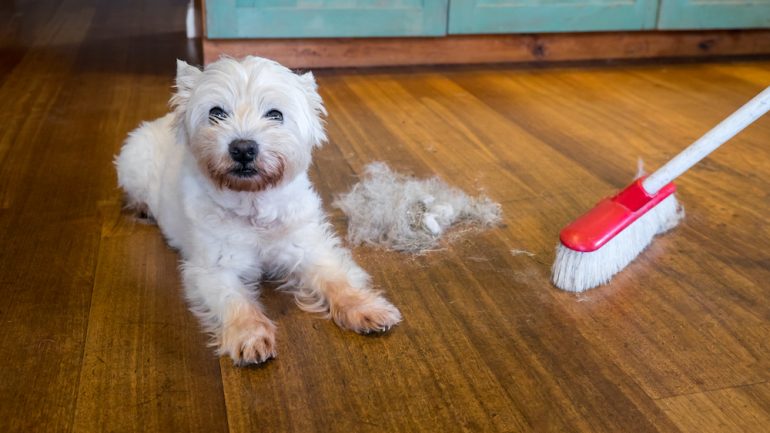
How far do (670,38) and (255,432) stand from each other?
319 centimetres

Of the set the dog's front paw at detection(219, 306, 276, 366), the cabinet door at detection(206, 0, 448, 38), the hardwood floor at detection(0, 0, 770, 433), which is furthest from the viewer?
the cabinet door at detection(206, 0, 448, 38)

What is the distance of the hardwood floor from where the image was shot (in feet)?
4.25

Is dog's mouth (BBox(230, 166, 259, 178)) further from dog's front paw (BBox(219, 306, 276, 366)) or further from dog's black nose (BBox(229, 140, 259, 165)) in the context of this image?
dog's front paw (BBox(219, 306, 276, 366))

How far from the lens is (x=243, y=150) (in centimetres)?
149

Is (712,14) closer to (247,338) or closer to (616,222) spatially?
(616,222)

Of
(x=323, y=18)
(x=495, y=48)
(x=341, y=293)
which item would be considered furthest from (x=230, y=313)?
(x=495, y=48)

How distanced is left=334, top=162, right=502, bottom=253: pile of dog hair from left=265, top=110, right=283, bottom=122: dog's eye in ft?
1.46

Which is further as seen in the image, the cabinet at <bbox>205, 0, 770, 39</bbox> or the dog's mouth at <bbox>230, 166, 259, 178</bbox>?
the cabinet at <bbox>205, 0, 770, 39</bbox>

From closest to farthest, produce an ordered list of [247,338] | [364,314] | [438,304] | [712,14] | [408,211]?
[247,338] < [364,314] < [438,304] < [408,211] < [712,14]

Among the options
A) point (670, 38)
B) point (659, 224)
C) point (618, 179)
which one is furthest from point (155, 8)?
point (659, 224)

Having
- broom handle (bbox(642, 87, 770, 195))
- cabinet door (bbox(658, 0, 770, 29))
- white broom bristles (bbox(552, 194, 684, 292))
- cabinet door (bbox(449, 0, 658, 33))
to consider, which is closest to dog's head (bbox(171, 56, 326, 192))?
white broom bristles (bbox(552, 194, 684, 292))

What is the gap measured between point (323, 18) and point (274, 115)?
191cm

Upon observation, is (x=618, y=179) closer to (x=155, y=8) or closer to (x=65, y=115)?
(x=65, y=115)

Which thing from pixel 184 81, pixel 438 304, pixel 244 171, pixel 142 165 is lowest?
pixel 438 304
